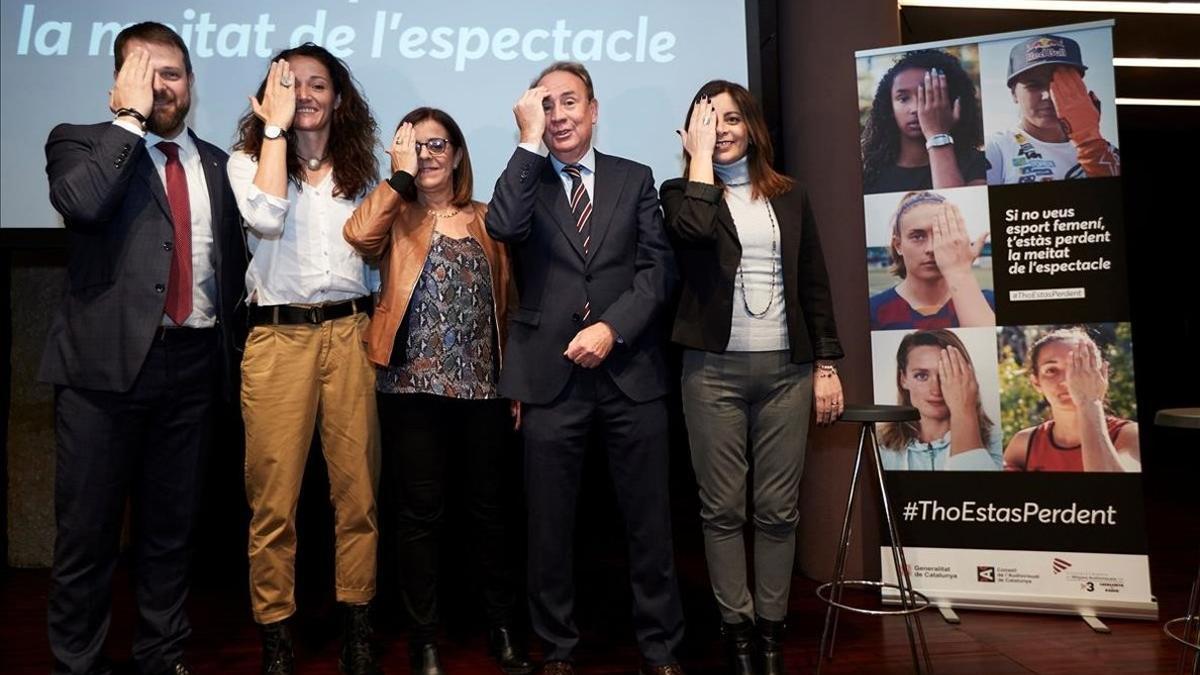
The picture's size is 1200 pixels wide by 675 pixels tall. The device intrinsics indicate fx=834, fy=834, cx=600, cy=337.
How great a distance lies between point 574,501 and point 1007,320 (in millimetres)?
1707

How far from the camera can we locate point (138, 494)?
7.61 feet

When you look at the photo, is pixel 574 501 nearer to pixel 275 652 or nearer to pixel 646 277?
pixel 646 277

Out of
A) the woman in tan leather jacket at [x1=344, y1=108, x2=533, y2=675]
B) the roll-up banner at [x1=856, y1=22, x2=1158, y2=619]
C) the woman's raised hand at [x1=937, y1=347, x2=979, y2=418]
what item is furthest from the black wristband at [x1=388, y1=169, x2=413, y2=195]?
the woman's raised hand at [x1=937, y1=347, x2=979, y2=418]

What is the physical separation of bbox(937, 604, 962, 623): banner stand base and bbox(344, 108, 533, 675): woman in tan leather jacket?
147 cm

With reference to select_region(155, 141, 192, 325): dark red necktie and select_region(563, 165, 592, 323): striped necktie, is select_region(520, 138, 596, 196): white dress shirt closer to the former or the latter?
select_region(563, 165, 592, 323): striped necktie

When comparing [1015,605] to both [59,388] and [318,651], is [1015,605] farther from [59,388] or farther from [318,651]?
A: [59,388]

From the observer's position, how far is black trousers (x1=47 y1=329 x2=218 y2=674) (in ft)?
7.19

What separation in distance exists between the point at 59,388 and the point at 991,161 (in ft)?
9.92

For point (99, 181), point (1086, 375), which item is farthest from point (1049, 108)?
point (99, 181)

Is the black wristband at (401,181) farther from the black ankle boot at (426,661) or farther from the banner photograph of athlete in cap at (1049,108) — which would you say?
the banner photograph of athlete in cap at (1049,108)

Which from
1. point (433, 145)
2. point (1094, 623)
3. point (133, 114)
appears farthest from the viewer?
point (1094, 623)

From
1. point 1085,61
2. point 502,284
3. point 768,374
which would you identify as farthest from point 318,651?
point 1085,61

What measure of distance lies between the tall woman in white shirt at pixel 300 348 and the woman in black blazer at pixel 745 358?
0.94 meters

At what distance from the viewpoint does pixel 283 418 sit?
2.26 metres
